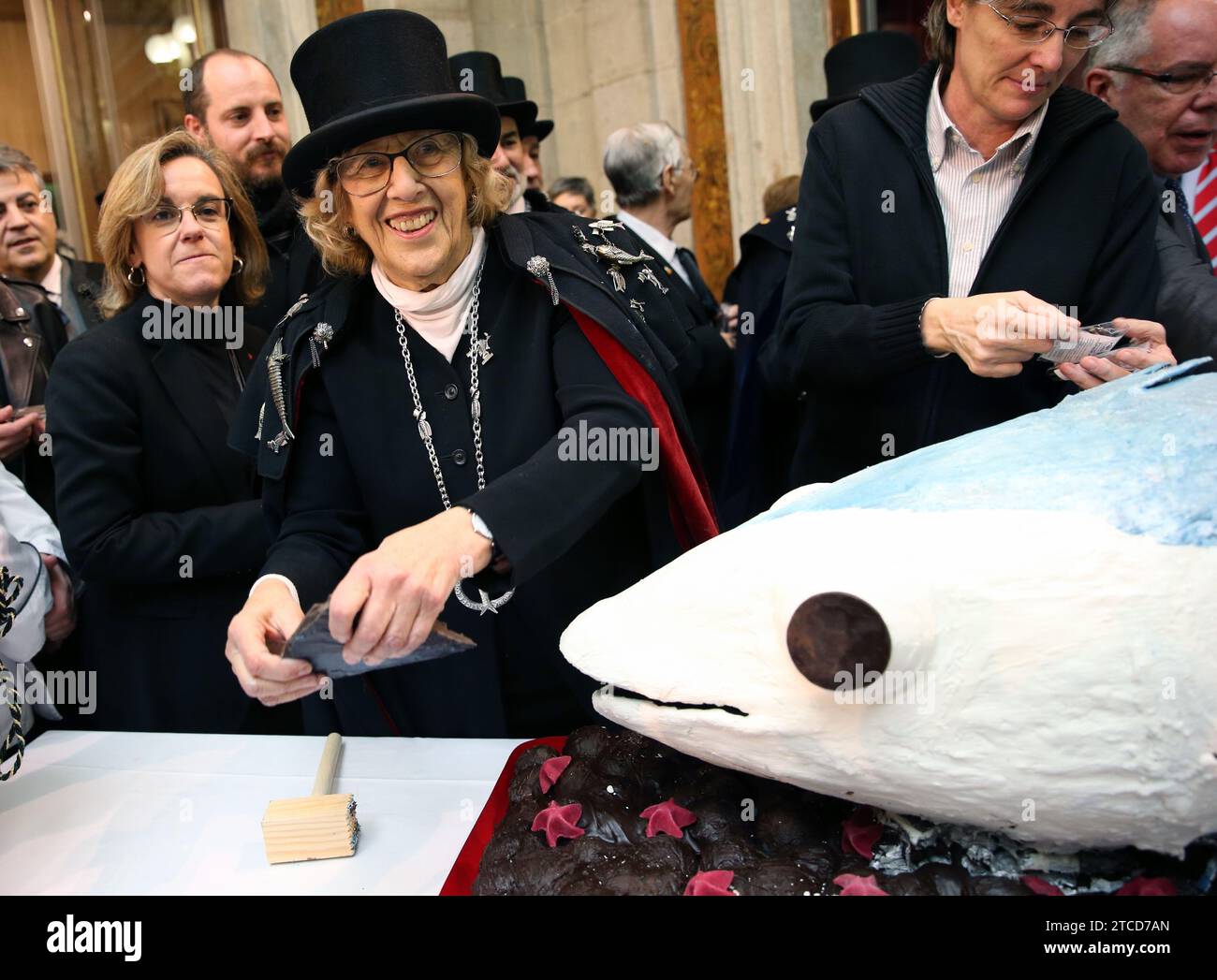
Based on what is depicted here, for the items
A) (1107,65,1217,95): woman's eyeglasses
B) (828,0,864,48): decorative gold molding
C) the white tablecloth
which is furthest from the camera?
(828,0,864,48): decorative gold molding

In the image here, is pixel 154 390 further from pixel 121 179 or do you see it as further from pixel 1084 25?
pixel 1084 25

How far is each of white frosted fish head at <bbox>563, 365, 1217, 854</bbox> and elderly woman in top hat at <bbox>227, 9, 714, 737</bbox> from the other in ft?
1.48

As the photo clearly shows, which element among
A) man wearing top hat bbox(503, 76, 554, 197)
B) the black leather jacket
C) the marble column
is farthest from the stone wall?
the black leather jacket

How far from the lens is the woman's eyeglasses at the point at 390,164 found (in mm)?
1721

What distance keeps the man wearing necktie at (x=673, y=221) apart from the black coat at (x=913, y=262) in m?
1.56

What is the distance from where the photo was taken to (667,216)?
392 centimetres

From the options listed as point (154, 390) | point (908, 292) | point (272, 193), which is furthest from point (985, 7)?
point (272, 193)

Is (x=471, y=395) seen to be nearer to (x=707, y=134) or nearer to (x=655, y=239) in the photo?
(x=655, y=239)

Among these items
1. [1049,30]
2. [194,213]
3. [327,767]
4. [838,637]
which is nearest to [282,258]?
[194,213]

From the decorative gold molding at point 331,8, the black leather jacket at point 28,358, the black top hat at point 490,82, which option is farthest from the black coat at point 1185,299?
the decorative gold molding at point 331,8

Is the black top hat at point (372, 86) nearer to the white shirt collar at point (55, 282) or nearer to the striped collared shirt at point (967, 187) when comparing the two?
the striped collared shirt at point (967, 187)

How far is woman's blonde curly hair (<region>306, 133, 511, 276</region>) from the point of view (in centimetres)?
182

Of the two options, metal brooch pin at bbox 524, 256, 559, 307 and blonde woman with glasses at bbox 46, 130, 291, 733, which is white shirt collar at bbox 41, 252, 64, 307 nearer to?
blonde woman with glasses at bbox 46, 130, 291, 733

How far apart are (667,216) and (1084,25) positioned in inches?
94.7
